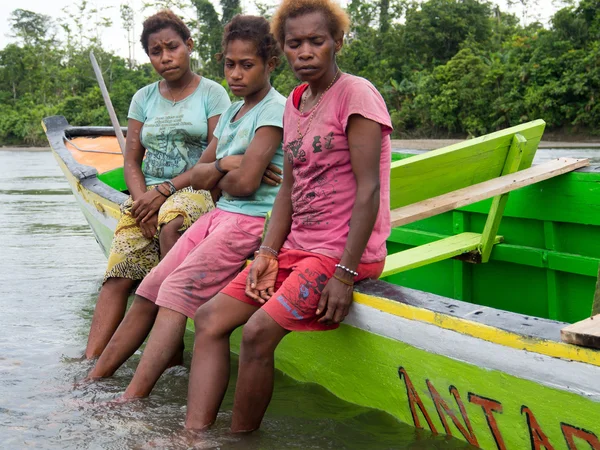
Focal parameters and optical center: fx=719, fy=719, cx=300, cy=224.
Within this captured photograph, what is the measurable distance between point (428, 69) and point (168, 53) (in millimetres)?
31836

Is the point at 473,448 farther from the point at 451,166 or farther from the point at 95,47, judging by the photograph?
the point at 95,47

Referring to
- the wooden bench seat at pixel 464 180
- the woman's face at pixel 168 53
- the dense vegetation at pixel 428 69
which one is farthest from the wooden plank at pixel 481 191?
the dense vegetation at pixel 428 69

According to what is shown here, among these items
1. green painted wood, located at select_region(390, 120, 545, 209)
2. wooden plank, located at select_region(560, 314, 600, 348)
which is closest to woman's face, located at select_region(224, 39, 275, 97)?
green painted wood, located at select_region(390, 120, 545, 209)

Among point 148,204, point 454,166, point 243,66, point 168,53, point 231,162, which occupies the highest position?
point 168,53

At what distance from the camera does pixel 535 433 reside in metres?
1.92

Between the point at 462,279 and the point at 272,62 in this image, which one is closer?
the point at 272,62

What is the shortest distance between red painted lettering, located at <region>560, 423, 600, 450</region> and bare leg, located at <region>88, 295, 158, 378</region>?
1.73 meters

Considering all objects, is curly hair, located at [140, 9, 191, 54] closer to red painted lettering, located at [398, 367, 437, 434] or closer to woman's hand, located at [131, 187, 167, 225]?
woman's hand, located at [131, 187, 167, 225]

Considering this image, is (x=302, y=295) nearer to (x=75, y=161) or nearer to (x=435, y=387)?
(x=435, y=387)

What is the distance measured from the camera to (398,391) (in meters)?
2.38

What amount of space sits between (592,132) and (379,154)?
88.6 ft

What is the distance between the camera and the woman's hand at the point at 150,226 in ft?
11.0

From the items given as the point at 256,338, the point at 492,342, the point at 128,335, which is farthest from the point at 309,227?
the point at 128,335

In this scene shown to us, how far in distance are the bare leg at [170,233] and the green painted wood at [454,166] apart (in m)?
Answer: 0.94
